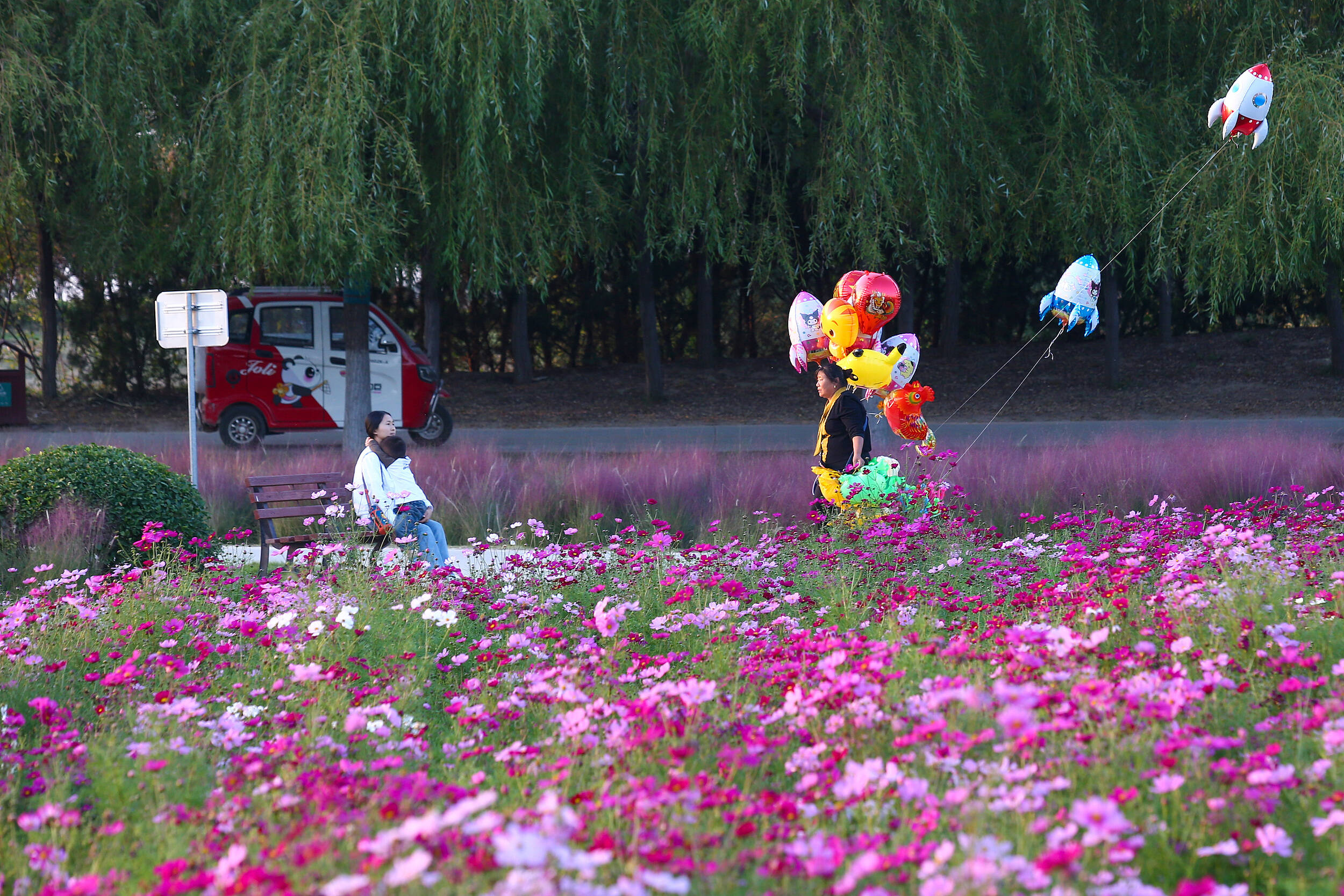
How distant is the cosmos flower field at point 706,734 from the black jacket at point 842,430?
4.87 ft

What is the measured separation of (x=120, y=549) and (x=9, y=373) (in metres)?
13.1

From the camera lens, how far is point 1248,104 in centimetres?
781

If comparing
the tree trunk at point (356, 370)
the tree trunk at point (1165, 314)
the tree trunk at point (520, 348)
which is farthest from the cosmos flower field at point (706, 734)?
the tree trunk at point (1165, 314)

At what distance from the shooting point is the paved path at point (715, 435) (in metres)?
13.4

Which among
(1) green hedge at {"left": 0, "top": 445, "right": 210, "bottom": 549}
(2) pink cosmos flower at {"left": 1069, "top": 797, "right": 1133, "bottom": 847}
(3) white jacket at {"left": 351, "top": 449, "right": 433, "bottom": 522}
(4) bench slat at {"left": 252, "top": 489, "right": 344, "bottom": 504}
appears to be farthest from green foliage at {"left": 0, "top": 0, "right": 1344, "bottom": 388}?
(2) pink cosmos flower at {"left": 1069, "top": 797, "right": 1133, "bottom": 847}

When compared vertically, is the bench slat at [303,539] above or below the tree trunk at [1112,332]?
below

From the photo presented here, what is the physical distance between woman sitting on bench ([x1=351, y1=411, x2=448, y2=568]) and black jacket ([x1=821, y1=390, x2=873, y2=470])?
8.32ft

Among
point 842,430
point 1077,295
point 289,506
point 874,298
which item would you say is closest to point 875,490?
point 842,430

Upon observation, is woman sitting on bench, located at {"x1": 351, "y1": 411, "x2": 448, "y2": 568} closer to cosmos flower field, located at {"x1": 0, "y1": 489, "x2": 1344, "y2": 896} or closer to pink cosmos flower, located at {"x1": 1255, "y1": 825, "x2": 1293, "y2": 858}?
cosmos flower field, located at {"x1": 0, "y1": 489, "x2": 1344, "y2": 896}

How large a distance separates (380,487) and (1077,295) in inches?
187

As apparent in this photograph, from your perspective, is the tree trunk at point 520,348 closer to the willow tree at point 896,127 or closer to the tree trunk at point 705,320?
the tree trunk at point 705,320

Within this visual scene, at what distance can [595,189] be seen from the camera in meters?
11.0

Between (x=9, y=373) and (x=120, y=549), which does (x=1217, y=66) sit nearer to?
(x=120, y=549)

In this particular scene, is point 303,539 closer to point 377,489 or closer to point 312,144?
point 377,489
